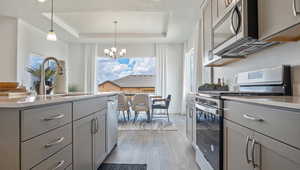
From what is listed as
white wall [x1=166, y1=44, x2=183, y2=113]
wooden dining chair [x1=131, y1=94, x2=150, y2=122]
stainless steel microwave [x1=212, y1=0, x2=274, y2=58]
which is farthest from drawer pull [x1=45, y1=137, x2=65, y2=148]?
white wall [x1=166, y1=44, x2=183, y2=113]

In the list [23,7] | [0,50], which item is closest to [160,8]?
[23,7]

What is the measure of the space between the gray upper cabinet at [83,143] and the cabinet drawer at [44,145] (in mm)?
128

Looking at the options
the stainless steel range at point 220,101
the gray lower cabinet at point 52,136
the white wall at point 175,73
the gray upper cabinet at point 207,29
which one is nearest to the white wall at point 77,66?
the white wall at point 175,73

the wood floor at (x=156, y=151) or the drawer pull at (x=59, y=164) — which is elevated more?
the drawer pull at (x=59, y=164)

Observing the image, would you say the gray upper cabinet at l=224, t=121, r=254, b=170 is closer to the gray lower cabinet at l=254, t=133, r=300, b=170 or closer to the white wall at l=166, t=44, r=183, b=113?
the gray lower cabinet at l=254, t=133, r=300, b=170

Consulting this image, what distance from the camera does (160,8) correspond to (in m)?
4.38

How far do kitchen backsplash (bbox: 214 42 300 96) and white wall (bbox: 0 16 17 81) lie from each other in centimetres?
513

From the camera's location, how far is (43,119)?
1.18m

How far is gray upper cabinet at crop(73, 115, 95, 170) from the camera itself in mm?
1648

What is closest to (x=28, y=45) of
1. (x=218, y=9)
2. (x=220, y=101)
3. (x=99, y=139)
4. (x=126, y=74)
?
(x=126, y=74)

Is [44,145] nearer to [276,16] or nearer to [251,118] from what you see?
[251,118]

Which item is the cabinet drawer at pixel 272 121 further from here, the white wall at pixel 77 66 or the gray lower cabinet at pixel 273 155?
the white wall at pixel 77 66

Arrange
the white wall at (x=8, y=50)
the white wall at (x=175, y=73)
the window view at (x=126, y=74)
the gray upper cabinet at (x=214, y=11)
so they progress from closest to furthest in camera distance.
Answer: the gray upper cabinet at (x=214, y=11), the white wall at (x=8, y=50), the white wall at (x=175, y=73), the window view at (x=126, y=74)

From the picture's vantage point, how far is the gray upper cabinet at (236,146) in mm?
1207
